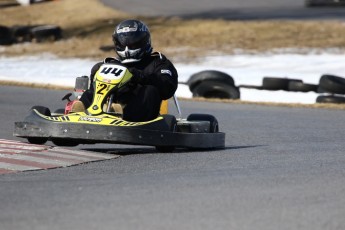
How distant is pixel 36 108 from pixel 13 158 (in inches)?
52.1

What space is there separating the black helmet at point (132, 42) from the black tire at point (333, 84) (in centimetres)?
625

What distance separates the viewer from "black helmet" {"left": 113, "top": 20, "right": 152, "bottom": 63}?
10055 mm

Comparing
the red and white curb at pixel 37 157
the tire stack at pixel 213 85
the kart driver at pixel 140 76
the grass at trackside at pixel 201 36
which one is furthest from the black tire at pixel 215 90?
the grass at trackside at pixel 201 36

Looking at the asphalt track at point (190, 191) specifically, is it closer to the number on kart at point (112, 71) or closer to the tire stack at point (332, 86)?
the number on kart at point (112, 71)

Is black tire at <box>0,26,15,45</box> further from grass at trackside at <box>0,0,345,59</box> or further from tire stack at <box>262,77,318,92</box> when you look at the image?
tire stack at <box>262,77,318,92</box>

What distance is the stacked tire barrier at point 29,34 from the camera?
27438mm

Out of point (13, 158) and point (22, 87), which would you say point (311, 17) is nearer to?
point (22, 87)

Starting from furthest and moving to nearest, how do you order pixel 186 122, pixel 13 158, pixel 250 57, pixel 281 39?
pixel 281 39
pixel 250 57
pixel 186 122
pixel 13 158

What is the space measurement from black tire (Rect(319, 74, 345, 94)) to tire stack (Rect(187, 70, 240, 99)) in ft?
3.94

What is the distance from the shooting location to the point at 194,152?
9.52 meters

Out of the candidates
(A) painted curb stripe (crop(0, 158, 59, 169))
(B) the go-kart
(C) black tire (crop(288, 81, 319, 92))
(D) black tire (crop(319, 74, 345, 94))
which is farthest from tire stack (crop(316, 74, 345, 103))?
(A) painted curb stripe (crop(0, 158, 59, 169))

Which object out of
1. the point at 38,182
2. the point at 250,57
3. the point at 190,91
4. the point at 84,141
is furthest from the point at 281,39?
the point at 38,182

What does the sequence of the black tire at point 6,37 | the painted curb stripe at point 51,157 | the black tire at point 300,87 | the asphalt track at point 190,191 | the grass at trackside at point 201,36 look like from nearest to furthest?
the asphalt track at point 190,191 < the painted curb stripe at point 51,157 < the black tire at point 300,87 < the grass at trackside at point 201,36 < the black tire at point 6,37

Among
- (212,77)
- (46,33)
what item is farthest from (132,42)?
(46,33)
